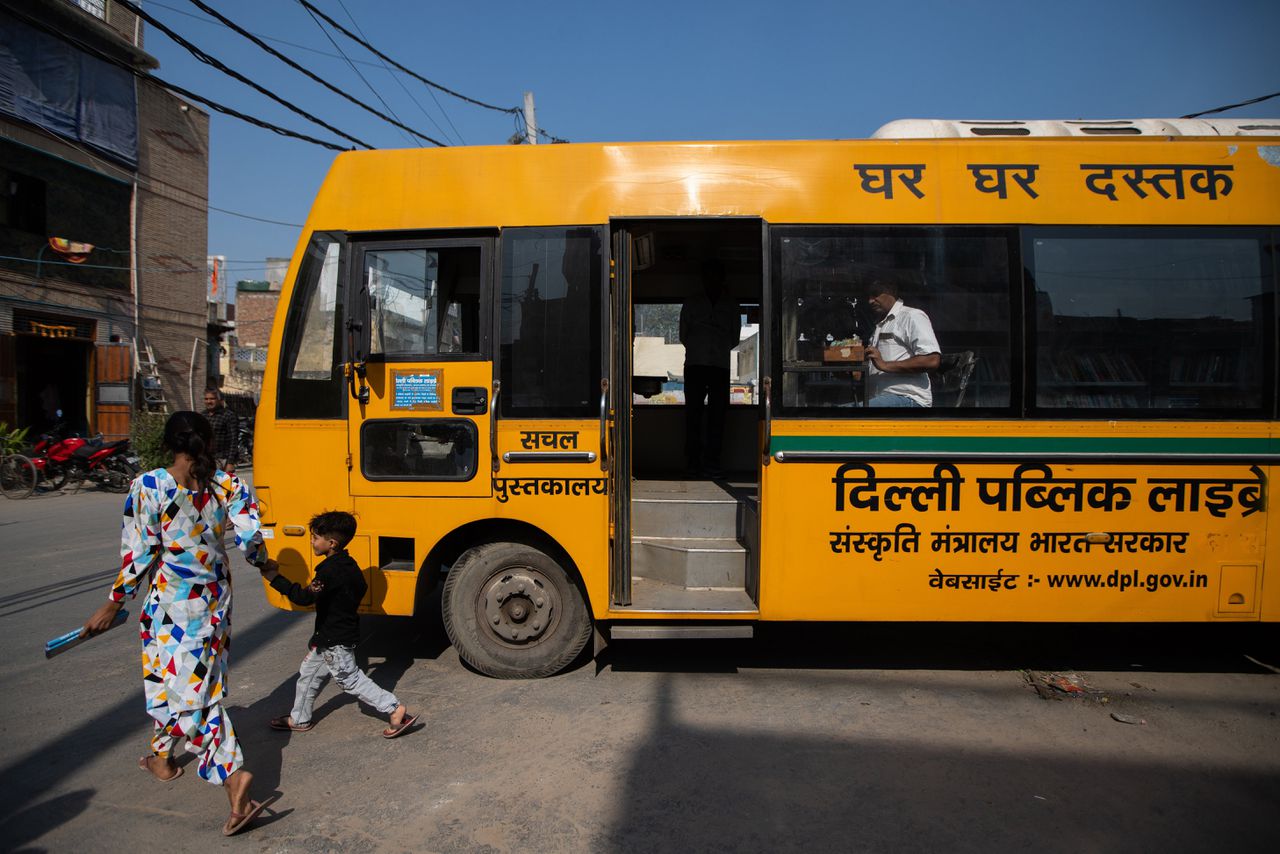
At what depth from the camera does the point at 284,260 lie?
1645 inches

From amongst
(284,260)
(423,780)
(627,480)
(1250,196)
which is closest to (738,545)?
(627,480)

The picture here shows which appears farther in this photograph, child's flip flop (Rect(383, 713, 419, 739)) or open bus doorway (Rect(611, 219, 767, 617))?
open bus doorway (Rect(611, 219, 767, 617))

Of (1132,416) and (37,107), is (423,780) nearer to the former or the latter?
(1132,416)

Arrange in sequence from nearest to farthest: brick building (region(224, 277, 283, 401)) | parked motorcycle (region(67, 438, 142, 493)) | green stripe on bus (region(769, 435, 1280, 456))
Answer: green stripe on bus (region(769, 435, 1280, 456)) → parked motorcycle (region(67, 438, 142, 493)) → brick building (region(224, 277, 283, 401))

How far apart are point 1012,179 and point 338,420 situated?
4214mm

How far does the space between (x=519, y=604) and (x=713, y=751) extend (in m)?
1.44

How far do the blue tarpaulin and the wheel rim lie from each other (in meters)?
15.3

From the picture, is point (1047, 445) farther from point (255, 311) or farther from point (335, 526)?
point (255, 311)

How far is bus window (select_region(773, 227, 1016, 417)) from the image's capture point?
170 inches

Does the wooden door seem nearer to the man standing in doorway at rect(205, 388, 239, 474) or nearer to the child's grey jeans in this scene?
the man standing in doorway at rect(205, 388, 239, 474)

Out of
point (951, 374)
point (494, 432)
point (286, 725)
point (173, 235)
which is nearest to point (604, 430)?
point (494, 432)

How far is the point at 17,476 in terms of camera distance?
1271 cm

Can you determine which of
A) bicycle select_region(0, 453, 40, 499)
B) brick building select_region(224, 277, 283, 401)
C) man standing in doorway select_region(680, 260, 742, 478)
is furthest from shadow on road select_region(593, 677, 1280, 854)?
brick building select_region(224, 277, 283, 401)

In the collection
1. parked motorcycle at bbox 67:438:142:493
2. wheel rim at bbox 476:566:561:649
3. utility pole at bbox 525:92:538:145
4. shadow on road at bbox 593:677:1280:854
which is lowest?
shadow on road at bbox 593:677:1280:854
